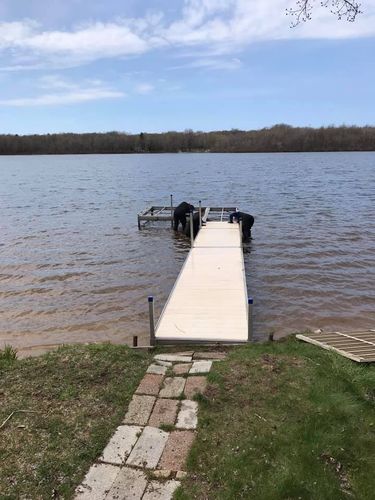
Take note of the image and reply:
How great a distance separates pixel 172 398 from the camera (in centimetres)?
518

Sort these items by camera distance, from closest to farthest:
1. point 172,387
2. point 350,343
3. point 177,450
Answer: point 177,450 → point 172,387 → point 350,343

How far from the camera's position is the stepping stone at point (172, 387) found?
5270mm

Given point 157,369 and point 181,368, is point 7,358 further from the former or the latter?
point 181,368

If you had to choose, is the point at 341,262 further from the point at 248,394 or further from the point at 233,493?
the point at 233,493

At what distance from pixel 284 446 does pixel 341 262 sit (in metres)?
12.4

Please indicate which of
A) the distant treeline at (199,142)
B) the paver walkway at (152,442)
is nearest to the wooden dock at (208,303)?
the paver walkway at (152,442)

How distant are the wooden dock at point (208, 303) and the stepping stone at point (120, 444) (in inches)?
127

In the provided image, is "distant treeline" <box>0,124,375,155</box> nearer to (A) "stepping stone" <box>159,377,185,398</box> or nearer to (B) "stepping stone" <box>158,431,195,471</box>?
(A) "stepping stone" <box>159,377,185,398</box>

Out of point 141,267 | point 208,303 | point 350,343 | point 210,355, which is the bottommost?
point 141,267

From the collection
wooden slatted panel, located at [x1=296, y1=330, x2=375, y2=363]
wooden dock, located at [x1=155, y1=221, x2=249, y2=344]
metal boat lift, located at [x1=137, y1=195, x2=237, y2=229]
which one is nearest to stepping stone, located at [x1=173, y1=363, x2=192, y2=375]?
wooden dock, located at [x1=155, y1=221, x2=249, y2=344]

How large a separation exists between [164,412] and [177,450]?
2.12 ft

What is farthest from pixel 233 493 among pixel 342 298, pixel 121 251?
pixel 121 251

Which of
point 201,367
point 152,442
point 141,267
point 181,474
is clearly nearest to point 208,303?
point 201,367

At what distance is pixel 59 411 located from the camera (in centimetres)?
484
